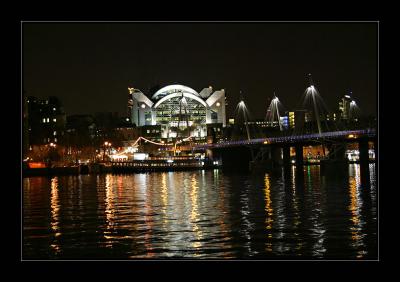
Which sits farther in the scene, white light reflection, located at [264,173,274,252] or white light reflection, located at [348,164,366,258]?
white light reflection, located at [264,173,274,252]

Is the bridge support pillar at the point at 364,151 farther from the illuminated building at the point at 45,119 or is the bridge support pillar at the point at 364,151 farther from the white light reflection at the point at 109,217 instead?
the illuminated building at the point at 45,119

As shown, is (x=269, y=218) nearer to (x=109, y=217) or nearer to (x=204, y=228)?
(x=204, y=228)

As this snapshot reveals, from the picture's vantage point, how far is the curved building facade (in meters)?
170

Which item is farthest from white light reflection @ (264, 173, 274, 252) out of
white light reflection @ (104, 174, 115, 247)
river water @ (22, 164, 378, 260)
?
white light reflection @ (104, 174, 115, 247)

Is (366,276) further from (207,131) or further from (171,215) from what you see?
(207,131)

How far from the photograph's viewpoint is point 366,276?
46.2ft

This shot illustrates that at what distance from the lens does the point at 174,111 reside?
172 metres

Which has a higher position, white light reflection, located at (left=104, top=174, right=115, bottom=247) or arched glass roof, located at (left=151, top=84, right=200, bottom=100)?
arched glass roof, located at (left=151, top=84, right=200, bottom=100)

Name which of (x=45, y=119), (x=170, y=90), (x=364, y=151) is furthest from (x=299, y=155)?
(x=170, y=90)

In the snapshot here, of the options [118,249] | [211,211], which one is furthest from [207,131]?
[118,249]

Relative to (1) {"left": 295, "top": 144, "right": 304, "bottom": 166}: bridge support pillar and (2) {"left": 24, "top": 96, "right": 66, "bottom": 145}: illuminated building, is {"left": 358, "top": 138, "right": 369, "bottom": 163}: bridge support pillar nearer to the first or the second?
(1) {"left": 295, "top": 144, "right": 304, "bottom": 166}: bridge support pillar

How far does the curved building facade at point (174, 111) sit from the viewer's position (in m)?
170

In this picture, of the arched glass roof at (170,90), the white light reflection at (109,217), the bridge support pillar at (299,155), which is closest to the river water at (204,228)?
the white light reflection at (109,217)

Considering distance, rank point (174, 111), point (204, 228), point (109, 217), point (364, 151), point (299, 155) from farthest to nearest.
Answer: point (174, 111)
point (299, 155)
point (364, 151)
point (109, 217)
point (204, 228)
